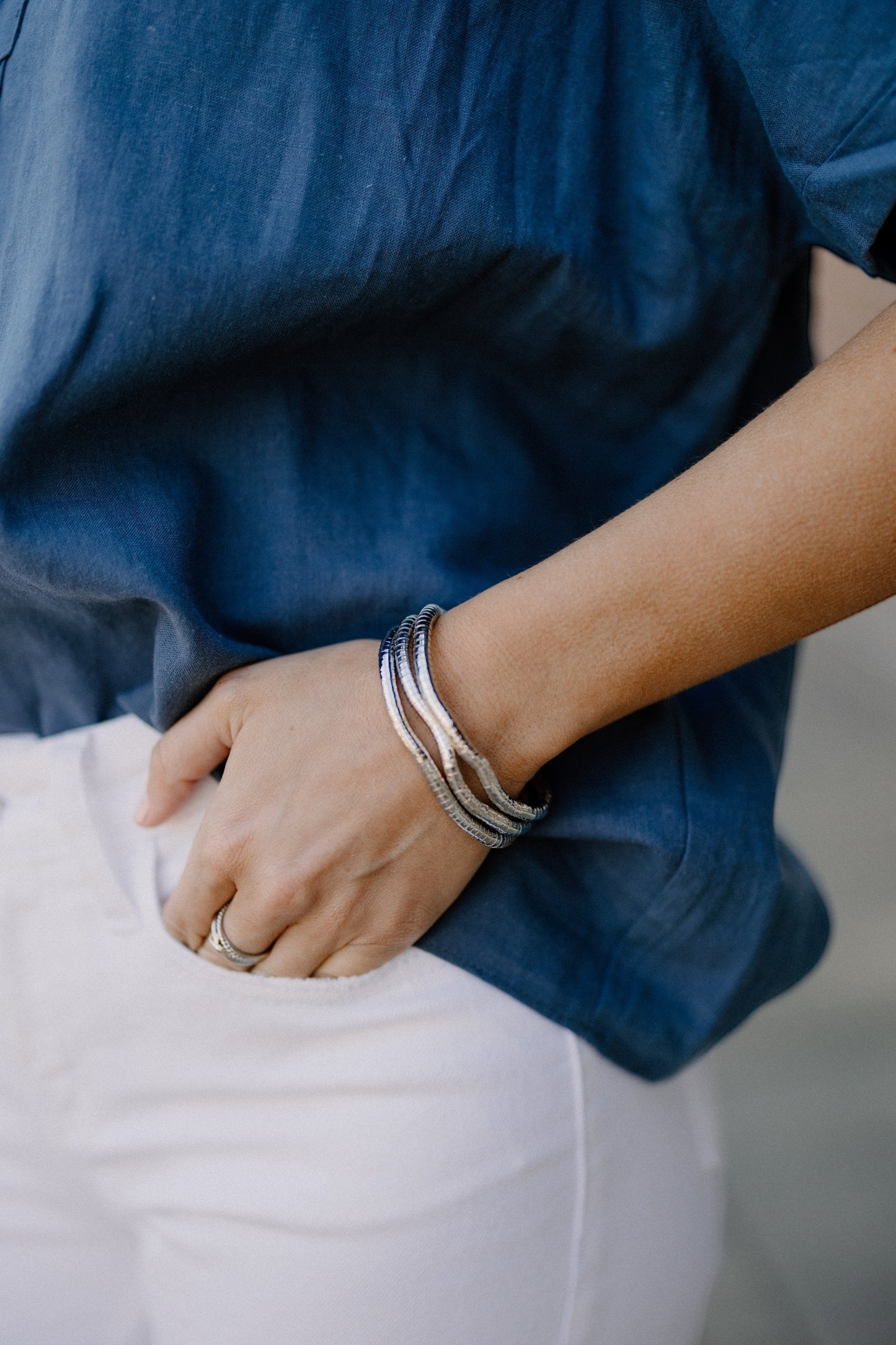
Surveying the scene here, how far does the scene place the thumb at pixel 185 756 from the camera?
67 centimetres

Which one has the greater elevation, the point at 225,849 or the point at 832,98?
the point at 832,98

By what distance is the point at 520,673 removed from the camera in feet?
2.02

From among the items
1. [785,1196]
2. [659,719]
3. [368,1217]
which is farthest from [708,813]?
[785,1196]

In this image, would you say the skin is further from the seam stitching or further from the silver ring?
the seam stitching

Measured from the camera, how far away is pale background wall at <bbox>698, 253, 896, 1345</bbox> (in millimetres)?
1433

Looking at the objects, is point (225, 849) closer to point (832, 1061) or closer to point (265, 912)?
point (265, 912)

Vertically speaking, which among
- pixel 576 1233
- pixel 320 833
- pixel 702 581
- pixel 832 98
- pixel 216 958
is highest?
pixel 832 98

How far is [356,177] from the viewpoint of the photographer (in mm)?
596

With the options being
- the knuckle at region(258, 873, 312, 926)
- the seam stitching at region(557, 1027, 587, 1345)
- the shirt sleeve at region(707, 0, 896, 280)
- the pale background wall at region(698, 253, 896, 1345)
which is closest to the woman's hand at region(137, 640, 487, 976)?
the knuckle at region(258, 873, 312, 926)

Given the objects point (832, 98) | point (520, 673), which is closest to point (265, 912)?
point (520, 673)

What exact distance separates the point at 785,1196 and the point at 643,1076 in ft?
3.44

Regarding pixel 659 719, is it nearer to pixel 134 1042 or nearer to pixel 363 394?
pixel 363 394

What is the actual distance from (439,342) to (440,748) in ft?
0.94

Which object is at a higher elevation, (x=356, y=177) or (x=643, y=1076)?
(x=356, y=177)
